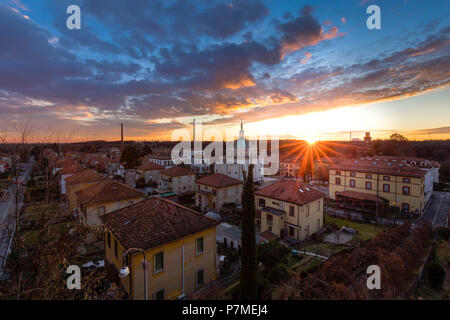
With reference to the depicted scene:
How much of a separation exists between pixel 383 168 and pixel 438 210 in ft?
27.5

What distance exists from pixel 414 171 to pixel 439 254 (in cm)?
1571

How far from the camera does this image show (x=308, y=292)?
766cm

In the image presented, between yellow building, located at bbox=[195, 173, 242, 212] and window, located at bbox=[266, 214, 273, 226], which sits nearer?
window, located at bbox=[266, 214, 273, 226]

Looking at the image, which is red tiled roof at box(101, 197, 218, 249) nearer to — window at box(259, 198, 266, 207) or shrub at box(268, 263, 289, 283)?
shrub at box(268, 263, 289, 283)

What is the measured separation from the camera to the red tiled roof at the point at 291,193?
65.6 ft

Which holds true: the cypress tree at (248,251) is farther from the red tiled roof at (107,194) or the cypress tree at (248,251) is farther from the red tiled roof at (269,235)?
the red tiled roof at (107,194)

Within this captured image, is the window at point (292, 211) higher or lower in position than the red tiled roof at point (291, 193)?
lower

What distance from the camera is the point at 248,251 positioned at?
9.88 meters

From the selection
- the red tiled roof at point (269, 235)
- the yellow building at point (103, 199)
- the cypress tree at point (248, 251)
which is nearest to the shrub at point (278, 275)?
the cypress tree at point (248, 251)

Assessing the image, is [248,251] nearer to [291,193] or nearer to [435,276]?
[435,276]

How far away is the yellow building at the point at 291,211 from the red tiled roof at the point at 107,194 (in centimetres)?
1422

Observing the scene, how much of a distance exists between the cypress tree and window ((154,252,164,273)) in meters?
4.28

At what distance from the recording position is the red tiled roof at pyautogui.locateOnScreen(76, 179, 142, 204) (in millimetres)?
19587

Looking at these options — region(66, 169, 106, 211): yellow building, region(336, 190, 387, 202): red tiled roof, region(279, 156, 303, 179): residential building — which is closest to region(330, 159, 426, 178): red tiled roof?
region(336, 190, 387, 202): red tiled roof
